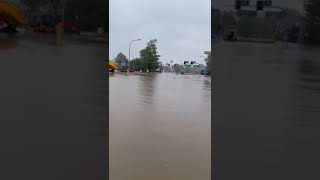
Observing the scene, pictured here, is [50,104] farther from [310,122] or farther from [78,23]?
[78,23]

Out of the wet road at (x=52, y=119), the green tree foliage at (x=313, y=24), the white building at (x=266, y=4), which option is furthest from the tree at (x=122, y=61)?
the wet road at (x=52, y=119)

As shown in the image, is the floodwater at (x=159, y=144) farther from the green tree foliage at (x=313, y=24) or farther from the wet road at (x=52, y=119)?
the green tree foliage at (x=313, y=24)

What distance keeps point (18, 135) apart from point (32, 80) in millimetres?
2751

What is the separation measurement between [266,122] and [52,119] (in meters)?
2.41

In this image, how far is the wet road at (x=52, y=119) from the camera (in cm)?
357

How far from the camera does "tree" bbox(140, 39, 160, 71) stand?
42062 millimetres

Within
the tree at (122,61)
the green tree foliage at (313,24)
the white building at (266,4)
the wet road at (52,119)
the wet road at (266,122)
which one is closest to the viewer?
the wet road at (52,119)

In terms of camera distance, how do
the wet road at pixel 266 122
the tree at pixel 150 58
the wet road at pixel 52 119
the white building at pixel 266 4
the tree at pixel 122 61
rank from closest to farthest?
the wet road at pixel 52 119 < the wet road at pixel 266 122 < the white building at pixel 266 4 < the tree at pixel 122 61 < the tree at pixel 150 58

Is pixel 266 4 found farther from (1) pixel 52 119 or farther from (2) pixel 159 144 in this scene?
(1) pixel 52 119

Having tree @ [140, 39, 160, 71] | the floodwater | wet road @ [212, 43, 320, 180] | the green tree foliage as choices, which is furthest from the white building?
tree @ [140, 39, 160, 71]

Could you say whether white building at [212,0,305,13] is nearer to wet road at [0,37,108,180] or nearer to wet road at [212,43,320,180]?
wet road at [212,43,320,180]

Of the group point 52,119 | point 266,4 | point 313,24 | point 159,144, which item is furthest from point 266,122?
point 313,24

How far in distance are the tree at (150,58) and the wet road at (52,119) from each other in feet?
107

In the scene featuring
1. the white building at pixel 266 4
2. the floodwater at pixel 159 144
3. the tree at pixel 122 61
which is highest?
the white building at pixel 266 4
